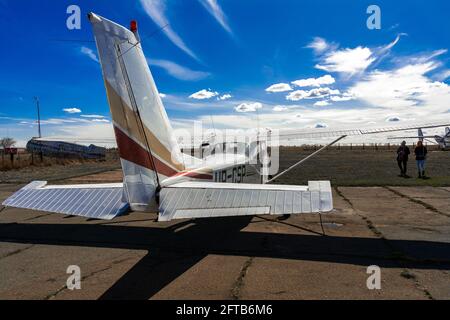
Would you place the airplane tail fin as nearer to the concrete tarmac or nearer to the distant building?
the concrete tarmac

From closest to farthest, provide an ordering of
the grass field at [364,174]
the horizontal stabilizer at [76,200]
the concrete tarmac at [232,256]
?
the concrete tarmac at [232,256], the horizontal stabilizer at [76,200], the grass field at [364,174]

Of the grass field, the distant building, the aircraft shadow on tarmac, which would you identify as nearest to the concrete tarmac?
the aircraft shadow on tarmac

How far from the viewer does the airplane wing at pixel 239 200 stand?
540cm

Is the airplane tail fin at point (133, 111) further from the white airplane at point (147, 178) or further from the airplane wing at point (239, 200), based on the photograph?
the airplane wing at point (239, 200)

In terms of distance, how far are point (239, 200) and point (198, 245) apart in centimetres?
174

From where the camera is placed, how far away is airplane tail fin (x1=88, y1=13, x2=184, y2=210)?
5.29m

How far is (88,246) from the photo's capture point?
6.93 meters

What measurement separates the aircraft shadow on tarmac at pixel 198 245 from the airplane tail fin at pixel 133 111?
1196 mm

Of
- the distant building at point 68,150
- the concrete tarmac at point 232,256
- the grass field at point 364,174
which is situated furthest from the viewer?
the distant building at point 68,150

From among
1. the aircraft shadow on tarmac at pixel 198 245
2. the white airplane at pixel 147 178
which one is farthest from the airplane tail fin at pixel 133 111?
the aircraft shadow on tarmac at pixel 198 245

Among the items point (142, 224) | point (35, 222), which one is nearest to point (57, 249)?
point (142, 224)

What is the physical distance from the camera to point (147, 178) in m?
5.86

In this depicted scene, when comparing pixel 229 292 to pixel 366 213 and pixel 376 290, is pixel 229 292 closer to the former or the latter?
pixel 376 290

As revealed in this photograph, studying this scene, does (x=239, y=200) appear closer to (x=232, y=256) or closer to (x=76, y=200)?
(x=232, y=256)
